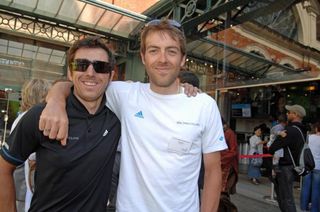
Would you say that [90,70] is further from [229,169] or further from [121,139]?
[229,169]

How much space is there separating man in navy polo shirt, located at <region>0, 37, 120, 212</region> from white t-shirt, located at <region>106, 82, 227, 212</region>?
0.11 metres

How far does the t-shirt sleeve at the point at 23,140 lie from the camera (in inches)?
71.9

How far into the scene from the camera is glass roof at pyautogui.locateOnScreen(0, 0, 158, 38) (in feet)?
31.2

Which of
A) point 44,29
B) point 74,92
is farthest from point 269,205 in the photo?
point 44,29

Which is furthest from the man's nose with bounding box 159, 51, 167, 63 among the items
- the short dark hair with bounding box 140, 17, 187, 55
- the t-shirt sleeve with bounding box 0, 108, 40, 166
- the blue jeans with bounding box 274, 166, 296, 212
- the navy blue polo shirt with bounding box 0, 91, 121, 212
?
the blue jeans with bounding box 274, 166, 296, 212

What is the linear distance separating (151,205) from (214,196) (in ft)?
1.19

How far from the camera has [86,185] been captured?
185 cm

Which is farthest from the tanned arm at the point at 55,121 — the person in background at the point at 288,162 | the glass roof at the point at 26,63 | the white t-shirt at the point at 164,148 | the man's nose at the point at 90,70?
the glass roof at the point at 26,63

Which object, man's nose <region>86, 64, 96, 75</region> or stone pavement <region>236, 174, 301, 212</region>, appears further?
stone pavement <region>236, 174, 301, 212</region>

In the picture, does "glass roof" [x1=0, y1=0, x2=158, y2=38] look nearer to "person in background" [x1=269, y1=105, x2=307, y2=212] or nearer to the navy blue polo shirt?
"person in background" [x1=269, y1=105, x2=307, y2=212]

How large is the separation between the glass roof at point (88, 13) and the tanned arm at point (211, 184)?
7785 mm

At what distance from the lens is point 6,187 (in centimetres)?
192

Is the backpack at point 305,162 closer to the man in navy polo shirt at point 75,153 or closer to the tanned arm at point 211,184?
the tanned arm at point 211,184

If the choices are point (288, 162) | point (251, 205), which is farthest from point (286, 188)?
point (251, 205)
